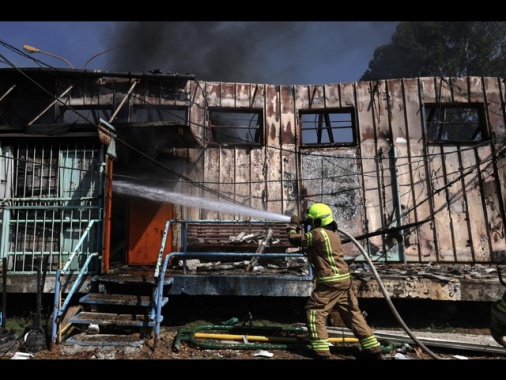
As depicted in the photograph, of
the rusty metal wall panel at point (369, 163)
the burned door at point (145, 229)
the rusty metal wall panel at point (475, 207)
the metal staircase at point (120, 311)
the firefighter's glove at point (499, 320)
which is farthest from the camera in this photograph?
the rusty metal wall panel at point (369, 163)

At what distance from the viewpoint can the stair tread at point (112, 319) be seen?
5461 millimetres

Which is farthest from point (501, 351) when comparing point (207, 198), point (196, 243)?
point (207, 198)

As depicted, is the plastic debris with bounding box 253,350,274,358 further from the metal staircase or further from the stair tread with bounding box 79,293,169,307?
the stair tread with bounding box 79,293,169,307

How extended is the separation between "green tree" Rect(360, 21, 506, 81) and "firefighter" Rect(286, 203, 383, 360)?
85.1ft

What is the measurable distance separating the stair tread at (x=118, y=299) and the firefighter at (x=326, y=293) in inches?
98.1

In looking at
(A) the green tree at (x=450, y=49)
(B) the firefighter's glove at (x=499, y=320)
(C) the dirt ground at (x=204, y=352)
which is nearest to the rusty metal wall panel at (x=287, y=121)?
(C) the dirt ground at (x=204, y=352)

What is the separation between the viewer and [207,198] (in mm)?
9406

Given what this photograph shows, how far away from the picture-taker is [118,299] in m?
5.88

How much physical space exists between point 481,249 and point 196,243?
7.53 meters

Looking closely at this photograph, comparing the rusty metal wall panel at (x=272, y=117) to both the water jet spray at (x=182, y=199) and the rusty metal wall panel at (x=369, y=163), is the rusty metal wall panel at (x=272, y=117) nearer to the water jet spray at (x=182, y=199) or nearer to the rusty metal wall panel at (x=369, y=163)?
the water jet spray at (x=182, y=199)

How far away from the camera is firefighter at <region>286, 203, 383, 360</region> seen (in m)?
4.79

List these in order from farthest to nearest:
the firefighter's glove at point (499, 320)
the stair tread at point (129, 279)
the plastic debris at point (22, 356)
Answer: the stair tread at point (129, 279), the plastic debris at point (22, 356), the firefighter's glove at point (499, 320)

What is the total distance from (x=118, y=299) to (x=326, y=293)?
3.57 metres
